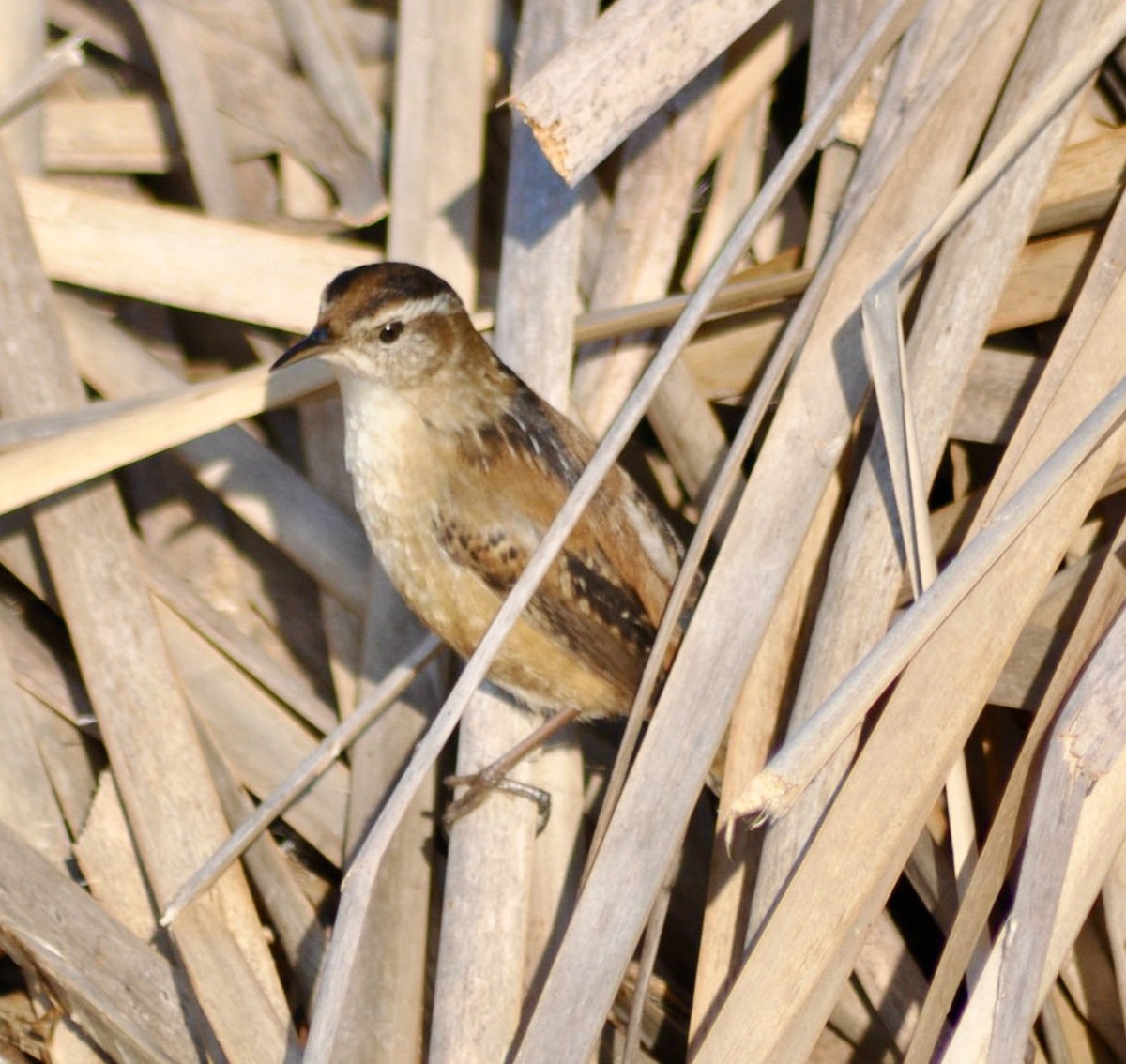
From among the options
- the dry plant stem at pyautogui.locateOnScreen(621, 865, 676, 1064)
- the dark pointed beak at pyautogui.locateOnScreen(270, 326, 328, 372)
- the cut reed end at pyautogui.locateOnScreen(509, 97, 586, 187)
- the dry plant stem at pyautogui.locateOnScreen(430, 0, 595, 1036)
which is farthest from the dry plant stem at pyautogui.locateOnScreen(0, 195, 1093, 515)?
the dry plant stem at pyautogui.locateOnScreen(621, 865, 676, 1064)

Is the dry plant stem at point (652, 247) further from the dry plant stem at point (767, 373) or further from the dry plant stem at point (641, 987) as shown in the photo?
the dry plant stem at point (641, 987)

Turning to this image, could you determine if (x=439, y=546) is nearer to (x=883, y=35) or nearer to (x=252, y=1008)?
(x=252, y=1008)

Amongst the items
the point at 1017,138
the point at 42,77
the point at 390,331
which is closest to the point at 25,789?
the point at 390,331

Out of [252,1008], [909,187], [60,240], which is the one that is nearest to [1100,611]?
[909,187]

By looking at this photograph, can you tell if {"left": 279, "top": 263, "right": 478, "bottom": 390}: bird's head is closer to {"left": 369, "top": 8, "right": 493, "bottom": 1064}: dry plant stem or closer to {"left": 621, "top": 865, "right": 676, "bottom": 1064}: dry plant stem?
{"left": 369, "top": 8, "right": 493, "bottom": 1064}: dry plant stem

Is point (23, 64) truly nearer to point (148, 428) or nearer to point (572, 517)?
point (148, 428)

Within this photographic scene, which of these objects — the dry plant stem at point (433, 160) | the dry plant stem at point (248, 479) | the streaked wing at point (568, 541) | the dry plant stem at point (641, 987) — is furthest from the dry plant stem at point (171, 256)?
the dry plant stem at point (641, 987)
